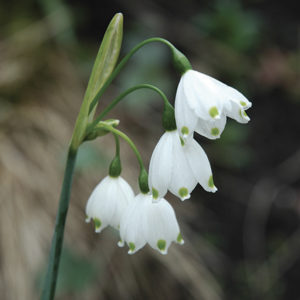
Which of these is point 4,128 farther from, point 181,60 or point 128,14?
point 181,60

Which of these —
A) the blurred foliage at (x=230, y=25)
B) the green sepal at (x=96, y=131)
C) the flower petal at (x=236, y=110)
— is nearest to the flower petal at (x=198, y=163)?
the flower petal at (x=236, y=110)

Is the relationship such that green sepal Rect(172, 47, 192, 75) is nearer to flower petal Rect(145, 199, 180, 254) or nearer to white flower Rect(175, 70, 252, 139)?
white flower Rect(175, 70, 252, 139)

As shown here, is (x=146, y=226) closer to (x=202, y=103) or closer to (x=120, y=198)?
(x=120, y=198)

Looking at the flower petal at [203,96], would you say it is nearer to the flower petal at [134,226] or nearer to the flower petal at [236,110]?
the flower petal at [236,110]

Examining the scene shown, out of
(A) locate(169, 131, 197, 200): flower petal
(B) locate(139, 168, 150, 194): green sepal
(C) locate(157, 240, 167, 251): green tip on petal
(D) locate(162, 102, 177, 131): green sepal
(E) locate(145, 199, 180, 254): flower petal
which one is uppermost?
(D) locate(162, 102, 177, 131): green sepal

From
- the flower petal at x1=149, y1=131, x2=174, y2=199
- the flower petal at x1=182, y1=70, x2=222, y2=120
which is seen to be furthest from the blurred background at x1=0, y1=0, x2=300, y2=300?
the flower petal at x1=182, y1=70, x2=222, y2=120
